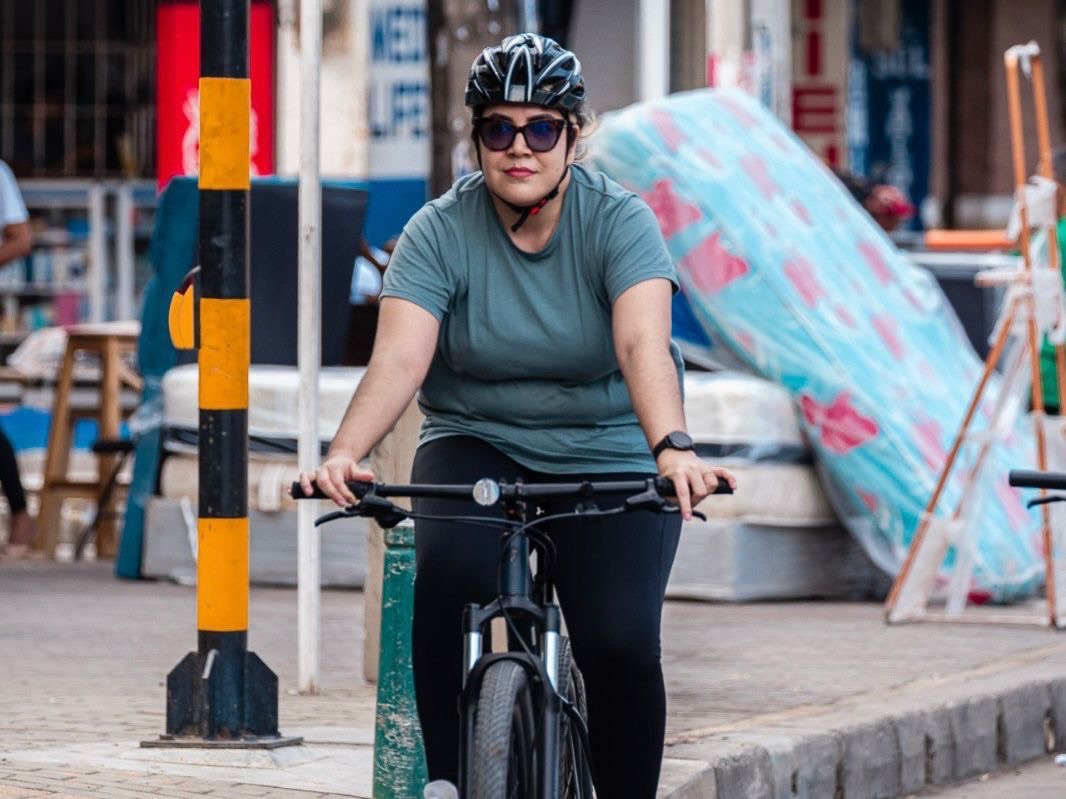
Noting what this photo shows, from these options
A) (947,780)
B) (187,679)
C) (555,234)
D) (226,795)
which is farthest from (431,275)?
(947,780)

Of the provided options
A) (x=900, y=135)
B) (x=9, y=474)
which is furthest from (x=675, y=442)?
(x=900, y=135)

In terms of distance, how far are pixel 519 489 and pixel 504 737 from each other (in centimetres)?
39

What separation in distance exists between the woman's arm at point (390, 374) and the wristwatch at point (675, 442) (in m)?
0.44

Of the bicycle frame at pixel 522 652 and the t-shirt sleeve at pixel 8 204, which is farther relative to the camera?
the t-shirt sleeve at pixel 8 204

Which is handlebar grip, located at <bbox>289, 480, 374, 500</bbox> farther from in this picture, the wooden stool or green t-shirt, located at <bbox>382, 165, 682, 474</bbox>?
the wooden stool

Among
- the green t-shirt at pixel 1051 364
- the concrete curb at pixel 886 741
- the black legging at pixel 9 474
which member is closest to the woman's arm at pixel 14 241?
the black legging at pixel 9 474

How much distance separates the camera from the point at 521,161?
13.0 ft

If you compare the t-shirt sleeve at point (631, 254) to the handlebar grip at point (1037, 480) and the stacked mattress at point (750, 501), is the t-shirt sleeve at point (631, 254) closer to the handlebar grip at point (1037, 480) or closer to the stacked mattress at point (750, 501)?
the handlebar grip at point (1037, 480)

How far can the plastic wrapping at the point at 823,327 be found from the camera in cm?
935

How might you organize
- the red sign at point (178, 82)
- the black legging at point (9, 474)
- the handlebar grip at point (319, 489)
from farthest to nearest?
the red sign at point (178, 82)
the black legging at point (9, 474)
the handlebar grip at point (319, 489)

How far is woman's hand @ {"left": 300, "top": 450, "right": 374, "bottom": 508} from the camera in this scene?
371cm

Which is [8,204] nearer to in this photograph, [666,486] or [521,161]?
[521,161]

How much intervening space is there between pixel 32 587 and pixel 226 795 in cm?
480

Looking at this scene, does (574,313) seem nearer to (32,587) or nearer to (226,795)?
(226,795)
